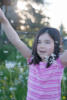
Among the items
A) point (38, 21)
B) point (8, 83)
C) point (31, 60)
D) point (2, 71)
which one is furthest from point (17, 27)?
point (31, 60)

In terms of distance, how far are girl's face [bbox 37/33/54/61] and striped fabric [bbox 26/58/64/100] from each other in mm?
65

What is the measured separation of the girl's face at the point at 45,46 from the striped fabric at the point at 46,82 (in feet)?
0.21

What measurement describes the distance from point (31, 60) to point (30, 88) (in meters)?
0.18

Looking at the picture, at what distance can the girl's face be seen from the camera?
1320 millimetres

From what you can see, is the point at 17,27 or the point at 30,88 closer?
the point at 30,88

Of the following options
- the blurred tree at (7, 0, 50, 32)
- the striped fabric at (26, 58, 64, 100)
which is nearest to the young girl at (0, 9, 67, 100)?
the striped fabric at (26, 58, 64, 100)

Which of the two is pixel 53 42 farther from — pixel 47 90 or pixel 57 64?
pixel 47 90

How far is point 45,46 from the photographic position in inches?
51.9

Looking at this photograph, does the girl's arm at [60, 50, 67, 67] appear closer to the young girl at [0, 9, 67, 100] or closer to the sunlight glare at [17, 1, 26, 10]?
the young girl at [0, 9, 67, 100]

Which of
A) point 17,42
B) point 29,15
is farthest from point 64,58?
point 29,15

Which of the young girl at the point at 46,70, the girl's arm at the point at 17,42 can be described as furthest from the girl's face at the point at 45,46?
the girl's arm at the point at 17,42

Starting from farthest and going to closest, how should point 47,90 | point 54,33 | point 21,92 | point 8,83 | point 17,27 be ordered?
1. point 17,27
2. point 8,83
3. point 21,92
4. point 54,33
5. point 47,90

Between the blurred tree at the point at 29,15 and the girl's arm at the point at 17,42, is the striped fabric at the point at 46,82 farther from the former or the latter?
the blurred tree at the point at 29,15

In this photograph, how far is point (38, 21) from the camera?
15.6 ft
